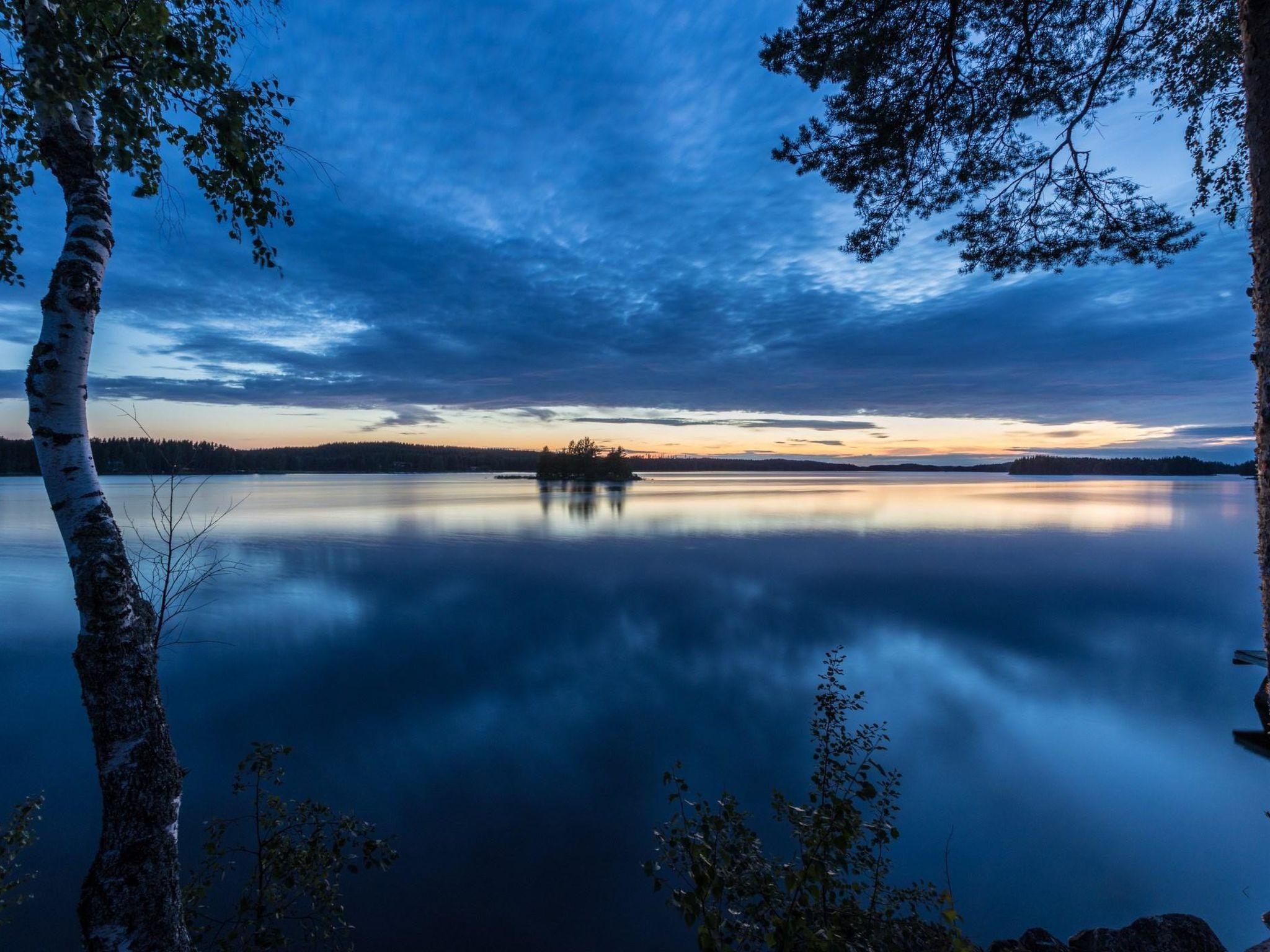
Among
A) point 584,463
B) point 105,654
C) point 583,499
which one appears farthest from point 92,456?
point 584,463

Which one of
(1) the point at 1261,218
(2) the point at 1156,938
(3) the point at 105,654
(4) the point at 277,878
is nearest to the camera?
(3) the point at 105,654

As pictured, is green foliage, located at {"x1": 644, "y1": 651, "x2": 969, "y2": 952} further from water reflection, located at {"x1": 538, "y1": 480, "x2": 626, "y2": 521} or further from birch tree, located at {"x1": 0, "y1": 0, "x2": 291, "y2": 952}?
water reflection, located at {"x1": 538, "y1": 480, "x2": 626, "y2": 521}

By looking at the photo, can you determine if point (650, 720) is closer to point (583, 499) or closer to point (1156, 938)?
point (1156, 938)

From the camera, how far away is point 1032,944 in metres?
4.43

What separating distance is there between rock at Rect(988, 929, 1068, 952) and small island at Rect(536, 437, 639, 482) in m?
93.4

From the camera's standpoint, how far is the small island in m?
97.9

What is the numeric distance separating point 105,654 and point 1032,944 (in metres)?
6.99

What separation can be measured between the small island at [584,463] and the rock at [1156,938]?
93605 mm

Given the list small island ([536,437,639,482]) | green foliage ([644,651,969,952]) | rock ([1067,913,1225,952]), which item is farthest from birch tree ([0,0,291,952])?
small island ([536,437,639,482])

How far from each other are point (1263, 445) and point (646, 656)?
10382 millimetres

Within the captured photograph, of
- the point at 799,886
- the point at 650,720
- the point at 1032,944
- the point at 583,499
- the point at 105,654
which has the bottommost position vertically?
the point at 583,499

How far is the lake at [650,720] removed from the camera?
17.9 feet

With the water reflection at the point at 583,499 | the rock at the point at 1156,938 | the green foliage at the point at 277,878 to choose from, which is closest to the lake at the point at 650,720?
the green foliage at the point at 277,878

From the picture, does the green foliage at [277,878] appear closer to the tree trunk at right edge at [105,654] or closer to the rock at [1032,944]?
the tree trunk at right edge at [105,654]
